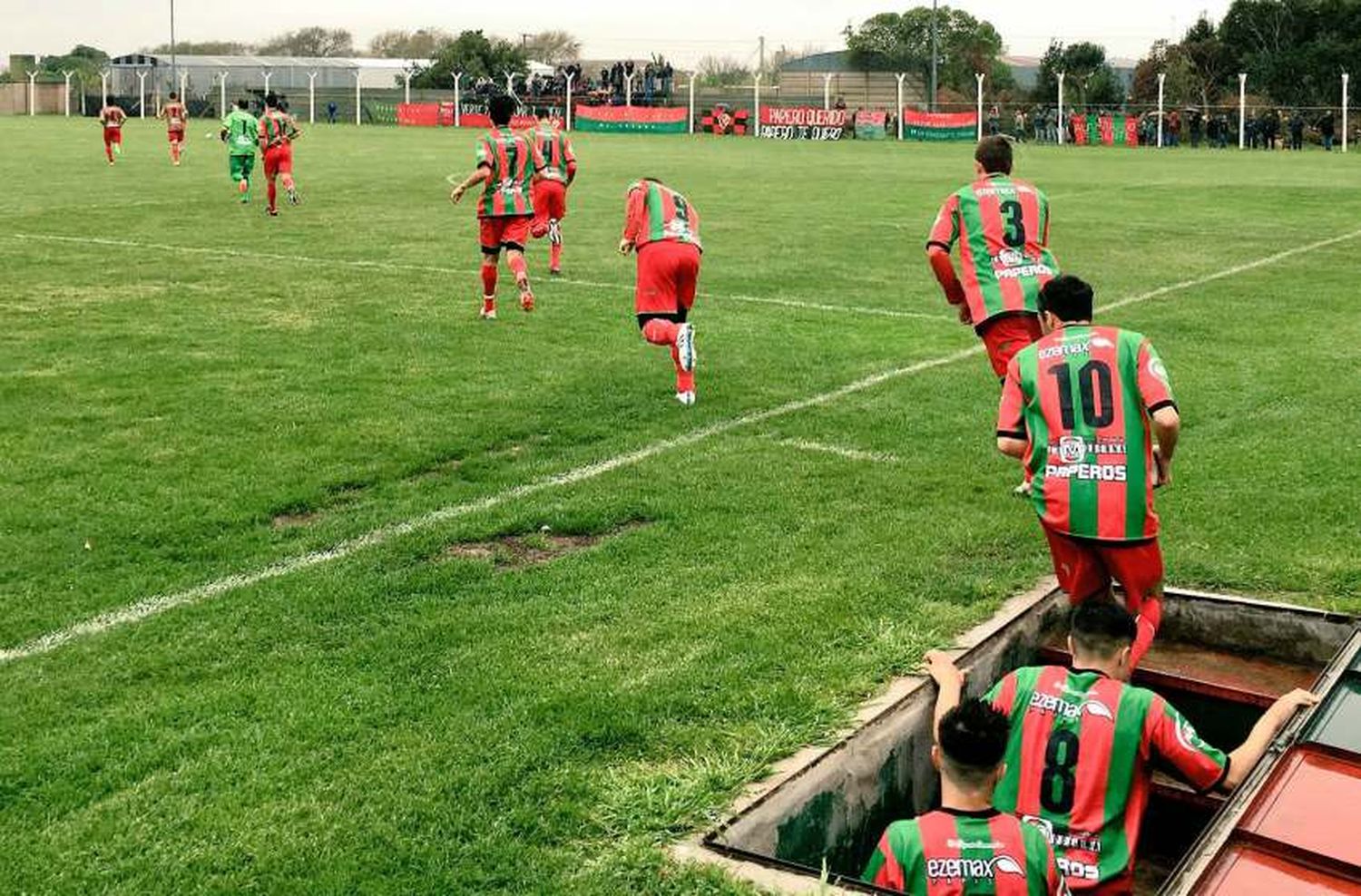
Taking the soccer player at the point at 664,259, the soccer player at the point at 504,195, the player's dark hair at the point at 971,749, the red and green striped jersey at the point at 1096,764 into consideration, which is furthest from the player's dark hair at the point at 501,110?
the player's dark hair at the point at 971,749

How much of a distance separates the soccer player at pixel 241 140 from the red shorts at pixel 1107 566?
875 inches

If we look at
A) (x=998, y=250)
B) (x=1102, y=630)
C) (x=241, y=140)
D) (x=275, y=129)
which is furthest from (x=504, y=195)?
(x=241, y=140)

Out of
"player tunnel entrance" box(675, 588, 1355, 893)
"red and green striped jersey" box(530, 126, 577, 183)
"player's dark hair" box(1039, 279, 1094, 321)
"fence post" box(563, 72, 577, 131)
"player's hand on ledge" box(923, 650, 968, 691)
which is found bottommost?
"player tunnel entrance" box(675, 588, 1355, 893)

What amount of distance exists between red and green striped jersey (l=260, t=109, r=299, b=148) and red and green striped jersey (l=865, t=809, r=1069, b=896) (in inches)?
908

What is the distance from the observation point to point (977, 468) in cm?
1021

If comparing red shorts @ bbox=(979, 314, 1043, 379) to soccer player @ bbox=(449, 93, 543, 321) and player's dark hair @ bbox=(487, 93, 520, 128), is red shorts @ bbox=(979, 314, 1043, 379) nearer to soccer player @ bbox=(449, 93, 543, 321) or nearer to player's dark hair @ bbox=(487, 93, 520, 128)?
soccer player @ bbox=(449, 93, 543, 321)

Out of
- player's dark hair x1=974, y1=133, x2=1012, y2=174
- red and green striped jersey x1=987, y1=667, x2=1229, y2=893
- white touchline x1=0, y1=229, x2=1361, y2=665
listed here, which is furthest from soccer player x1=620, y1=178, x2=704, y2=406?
red and green striped jersey x1=987, y1=667, x2=1229, y2=893

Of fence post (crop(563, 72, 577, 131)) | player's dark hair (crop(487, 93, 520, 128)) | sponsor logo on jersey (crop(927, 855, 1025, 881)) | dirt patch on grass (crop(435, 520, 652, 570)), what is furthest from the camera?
fence post (crop(563, 72, 577, 131))

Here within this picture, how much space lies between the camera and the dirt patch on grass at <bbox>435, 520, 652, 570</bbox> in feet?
27.6

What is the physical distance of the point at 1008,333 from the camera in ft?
30.7

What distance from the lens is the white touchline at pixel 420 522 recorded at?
7.28m

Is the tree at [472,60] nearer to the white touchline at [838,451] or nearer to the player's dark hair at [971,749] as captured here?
the white touchline at [838,451]

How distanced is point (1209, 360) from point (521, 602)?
8.21 metres

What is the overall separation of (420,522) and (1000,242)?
150 inches
